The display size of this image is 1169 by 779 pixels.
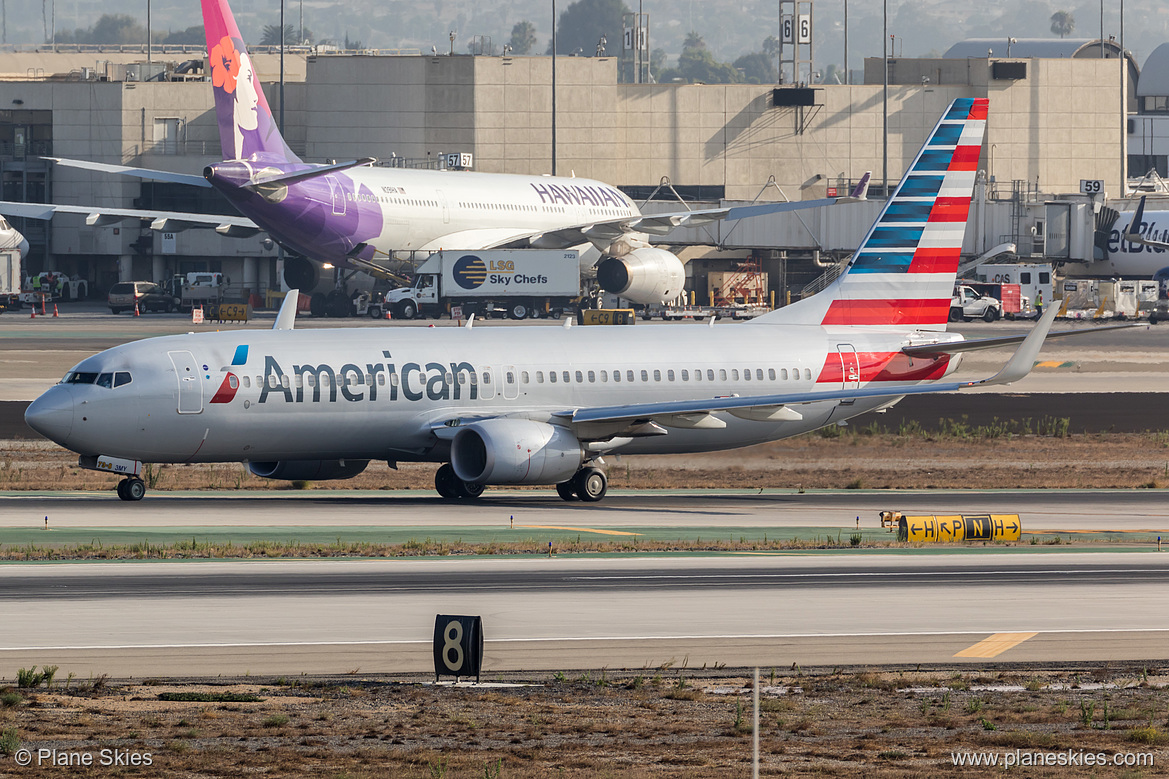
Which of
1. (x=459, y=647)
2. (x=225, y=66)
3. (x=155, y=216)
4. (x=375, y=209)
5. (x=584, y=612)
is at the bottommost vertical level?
(x=584, y=612)

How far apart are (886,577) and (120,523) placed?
1603cm

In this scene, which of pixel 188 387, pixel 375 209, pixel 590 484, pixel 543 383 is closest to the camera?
pixel 188 387

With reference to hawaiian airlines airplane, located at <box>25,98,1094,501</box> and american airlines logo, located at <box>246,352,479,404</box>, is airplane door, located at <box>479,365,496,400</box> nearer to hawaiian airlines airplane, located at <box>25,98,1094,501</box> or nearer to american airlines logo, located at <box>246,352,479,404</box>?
hawaiian airlines airplane, located at <box>25,98,1094,501</box>

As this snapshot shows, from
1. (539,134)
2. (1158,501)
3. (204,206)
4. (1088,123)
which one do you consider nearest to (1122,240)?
(1088,123)

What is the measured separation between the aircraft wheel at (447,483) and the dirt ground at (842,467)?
11.6 feet

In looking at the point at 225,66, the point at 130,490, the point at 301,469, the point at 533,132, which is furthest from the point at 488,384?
the point at 533,132

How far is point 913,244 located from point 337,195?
51538 millimetres

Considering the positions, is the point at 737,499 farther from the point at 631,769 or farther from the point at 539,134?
the point at 539,134

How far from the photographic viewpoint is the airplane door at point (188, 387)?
37562mm

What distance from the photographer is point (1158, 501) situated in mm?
41438

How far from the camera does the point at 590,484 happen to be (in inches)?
1614

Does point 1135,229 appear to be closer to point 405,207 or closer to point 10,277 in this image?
point 405,207

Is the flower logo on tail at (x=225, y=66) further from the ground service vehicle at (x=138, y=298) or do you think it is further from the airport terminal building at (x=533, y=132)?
the airport terminal building at (x=533, y=132)

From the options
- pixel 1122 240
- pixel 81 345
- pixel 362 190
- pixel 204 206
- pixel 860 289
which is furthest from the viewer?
pixel 204 206
